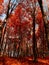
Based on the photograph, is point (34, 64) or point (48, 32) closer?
point (48, 32)

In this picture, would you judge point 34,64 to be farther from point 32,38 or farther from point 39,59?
point 32,38

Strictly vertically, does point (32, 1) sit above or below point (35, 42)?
above

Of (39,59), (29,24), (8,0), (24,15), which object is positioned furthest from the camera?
(24,15)

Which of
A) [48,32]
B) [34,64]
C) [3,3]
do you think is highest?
[3,3]

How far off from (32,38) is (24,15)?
1.54 meters

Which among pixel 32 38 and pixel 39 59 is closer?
pixel 39 59

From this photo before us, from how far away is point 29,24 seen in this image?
6188 mm

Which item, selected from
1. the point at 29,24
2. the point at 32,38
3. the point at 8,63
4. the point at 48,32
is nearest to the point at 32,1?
the point at 29,24

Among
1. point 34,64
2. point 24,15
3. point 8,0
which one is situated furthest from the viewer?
point 24,15

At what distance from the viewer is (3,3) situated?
643cm

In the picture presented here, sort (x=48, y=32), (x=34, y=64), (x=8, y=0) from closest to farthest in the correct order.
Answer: (x=48, y=32) < (x=34, y=64) < (x=8, y=0)

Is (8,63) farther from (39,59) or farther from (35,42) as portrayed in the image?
(35,42)

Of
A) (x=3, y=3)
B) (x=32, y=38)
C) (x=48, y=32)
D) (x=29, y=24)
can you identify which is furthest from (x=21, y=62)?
(x=3, y=3)

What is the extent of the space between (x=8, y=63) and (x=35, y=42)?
1.69 meters
